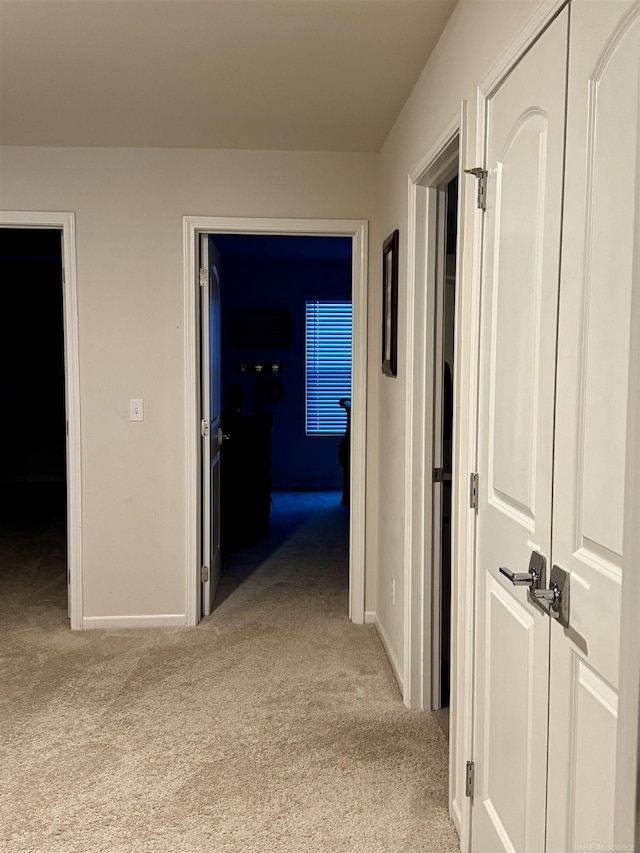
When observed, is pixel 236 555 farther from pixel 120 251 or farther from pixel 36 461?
pixel 36 461

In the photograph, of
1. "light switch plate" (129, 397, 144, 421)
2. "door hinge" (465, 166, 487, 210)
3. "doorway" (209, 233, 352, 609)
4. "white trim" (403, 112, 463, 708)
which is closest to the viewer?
"door hinge" (465, 166, 487, 210)

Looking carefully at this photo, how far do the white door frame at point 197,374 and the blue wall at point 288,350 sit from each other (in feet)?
13.1

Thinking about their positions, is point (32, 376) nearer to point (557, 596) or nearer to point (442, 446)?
point (442, 446)

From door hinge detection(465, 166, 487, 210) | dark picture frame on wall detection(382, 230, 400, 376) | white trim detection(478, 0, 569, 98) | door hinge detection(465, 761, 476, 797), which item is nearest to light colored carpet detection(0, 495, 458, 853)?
door hinge detection(465, 761, 476, 797)

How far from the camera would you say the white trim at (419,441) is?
291 cm

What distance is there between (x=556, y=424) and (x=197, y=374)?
9.01 feet

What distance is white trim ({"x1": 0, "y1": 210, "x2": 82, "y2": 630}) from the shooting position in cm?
383

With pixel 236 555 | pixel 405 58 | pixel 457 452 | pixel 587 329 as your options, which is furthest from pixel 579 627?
pixel 236 555

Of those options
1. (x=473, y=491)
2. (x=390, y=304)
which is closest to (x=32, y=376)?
(x=390, y=304)

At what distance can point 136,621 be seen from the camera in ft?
13.2

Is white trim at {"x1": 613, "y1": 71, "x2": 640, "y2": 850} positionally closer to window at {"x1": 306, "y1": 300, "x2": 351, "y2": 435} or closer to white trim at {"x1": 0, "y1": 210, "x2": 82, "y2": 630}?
white trim at {"x1": 0, "y1": 210, "x2": 82, "y2": 630}

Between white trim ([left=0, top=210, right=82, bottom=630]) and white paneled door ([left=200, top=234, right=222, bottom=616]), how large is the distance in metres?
0.65

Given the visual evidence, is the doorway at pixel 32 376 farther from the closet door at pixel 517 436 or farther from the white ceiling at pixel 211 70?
the closet door at pixel 517 436

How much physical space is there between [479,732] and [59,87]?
2805mm
